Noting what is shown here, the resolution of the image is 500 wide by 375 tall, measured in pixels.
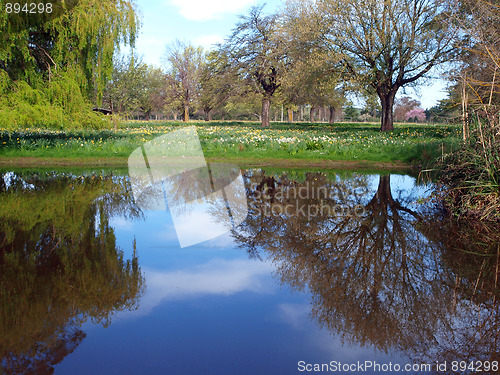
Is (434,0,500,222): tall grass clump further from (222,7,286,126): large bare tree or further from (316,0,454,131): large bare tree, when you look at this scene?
(222,7,286,126): large bare tree

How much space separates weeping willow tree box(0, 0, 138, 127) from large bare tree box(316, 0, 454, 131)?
13785mm

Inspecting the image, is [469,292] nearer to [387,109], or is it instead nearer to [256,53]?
[387,109]

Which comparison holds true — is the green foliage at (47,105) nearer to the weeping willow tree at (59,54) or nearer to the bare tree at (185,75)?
the weeping willow tree at (59,54)

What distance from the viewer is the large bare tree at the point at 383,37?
23.9 meters

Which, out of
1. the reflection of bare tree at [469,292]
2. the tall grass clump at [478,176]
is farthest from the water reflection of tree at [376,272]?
the tall grass clump at [478,176]

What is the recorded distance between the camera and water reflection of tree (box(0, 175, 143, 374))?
3139 millimetres

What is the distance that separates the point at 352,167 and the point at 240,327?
38.4 ft

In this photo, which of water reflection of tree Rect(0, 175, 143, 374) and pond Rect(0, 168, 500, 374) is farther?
water reflection of tree Rect(0, 175, 143, 374)

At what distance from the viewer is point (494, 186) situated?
705 cm

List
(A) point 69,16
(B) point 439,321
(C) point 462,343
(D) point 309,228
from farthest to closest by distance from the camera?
(A) point 69,16, (D) point 309,228, (B) point 439,321, (C) point 462,343

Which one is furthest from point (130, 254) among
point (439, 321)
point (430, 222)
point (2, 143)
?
point (2, 143)

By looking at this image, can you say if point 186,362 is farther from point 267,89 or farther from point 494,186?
point 267,89

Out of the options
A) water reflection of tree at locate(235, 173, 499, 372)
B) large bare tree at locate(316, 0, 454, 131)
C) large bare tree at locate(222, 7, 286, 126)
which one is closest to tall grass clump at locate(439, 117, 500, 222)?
water reflection of tree at locate(235, 173, 499, 372)

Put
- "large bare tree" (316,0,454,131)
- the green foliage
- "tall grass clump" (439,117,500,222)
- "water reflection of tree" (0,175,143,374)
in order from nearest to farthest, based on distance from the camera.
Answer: "water reflection of tree" (0,175,143,374) < "tall grass clump" (439,117,500,222) < the green foliage < "large bare tree" (316,0,454,131)
